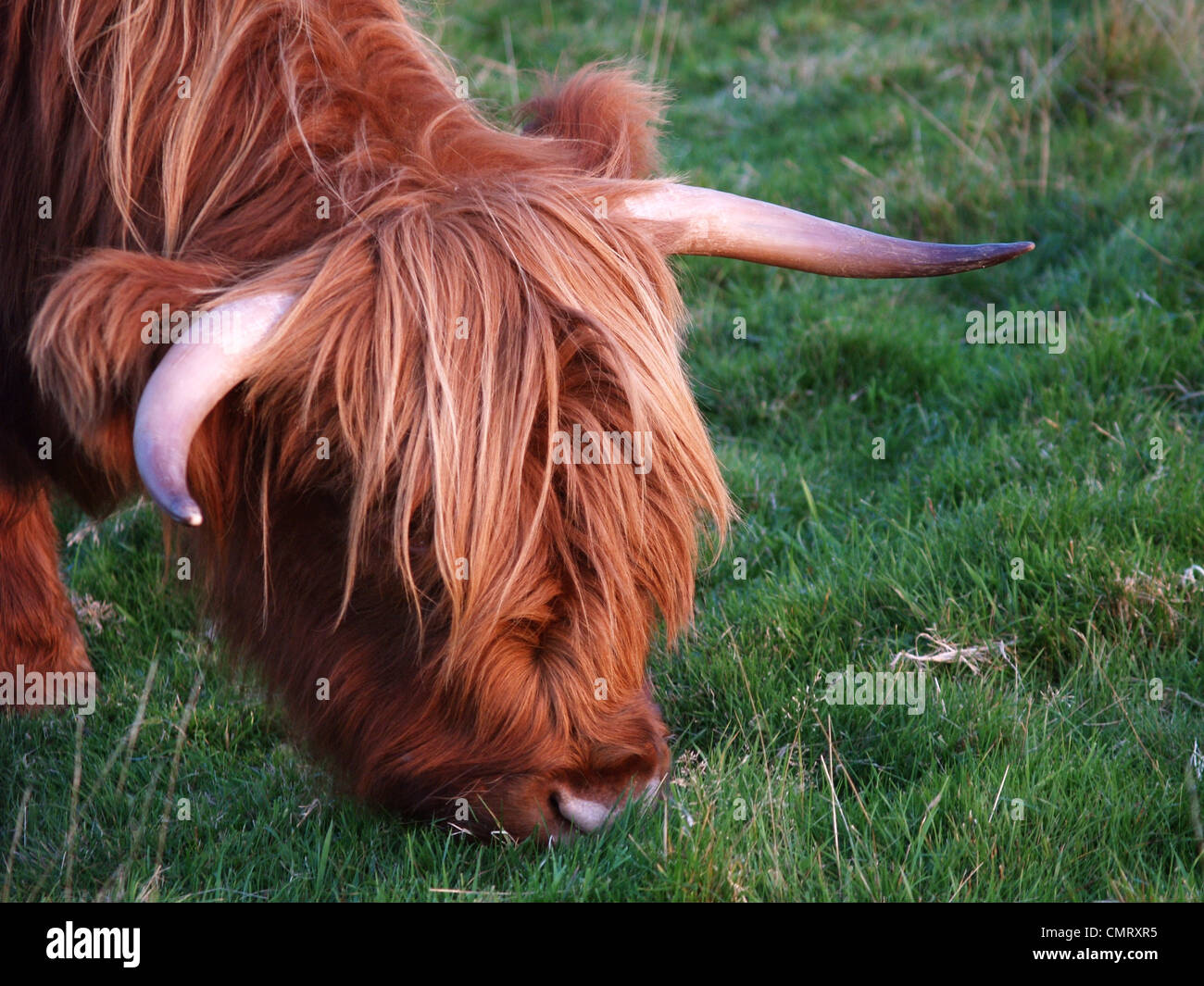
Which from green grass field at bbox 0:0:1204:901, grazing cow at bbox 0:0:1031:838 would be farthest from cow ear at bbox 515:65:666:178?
green grass field at bbox 0:0:1204:901

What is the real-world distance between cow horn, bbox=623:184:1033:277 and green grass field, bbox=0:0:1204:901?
3.72ft

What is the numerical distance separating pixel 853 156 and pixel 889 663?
147 inches

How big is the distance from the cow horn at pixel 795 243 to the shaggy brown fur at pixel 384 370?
128mm

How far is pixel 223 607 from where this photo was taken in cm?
297

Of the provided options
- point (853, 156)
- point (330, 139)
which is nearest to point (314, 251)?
point (330, 139)

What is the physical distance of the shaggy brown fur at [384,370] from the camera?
8.19 feet

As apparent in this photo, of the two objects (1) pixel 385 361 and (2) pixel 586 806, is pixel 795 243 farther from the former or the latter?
(2) pixel 586 806

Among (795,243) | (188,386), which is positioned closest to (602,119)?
(795,243)

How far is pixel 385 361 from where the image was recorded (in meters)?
2.50

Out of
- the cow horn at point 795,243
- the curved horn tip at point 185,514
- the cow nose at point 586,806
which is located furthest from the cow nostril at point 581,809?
the cow horn at point 795,243

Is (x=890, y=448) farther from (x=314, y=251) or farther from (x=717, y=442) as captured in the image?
(x=314, y=251)

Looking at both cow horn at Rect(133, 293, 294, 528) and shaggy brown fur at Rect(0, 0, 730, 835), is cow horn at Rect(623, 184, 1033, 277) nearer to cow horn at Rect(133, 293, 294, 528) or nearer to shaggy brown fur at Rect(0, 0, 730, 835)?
shaggy brown fur at Rect(0, 0, 730, 835)

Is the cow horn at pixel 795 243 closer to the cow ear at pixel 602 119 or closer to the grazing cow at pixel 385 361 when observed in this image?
the grazing cow at pixel 385 361

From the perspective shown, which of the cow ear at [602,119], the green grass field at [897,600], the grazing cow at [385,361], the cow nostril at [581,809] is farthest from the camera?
the cow ear at [602,119]
